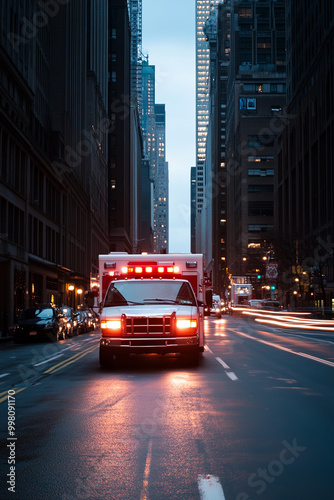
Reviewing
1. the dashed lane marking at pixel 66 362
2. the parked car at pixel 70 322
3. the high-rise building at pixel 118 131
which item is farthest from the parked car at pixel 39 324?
the high-rise building at pixel 118 131

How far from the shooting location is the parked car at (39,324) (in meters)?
30.3

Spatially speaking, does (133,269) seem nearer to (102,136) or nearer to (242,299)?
(242,299)

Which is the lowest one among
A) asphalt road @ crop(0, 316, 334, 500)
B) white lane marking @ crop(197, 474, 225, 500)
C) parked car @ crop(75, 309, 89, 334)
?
white lane marking @ crop(197, 474, 225, 500)

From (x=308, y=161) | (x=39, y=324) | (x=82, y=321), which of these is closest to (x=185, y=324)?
(x=39, y=324)

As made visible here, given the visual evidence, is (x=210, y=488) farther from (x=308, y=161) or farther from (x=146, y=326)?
(x=308, y=161)

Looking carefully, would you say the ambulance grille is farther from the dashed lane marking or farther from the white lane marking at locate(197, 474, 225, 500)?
the white lane marking at locate(197, 474, 225, 500)

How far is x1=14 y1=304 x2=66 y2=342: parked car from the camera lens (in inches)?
1192

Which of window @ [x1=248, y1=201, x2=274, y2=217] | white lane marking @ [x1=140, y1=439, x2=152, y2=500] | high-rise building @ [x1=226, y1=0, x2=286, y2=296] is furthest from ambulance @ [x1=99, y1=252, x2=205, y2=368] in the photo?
window @ [x1=248, y1=201, x2=274, y2=217]

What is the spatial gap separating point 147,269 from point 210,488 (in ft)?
43.7

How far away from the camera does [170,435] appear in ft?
25.5

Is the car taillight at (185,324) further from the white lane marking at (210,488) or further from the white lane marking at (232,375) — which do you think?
the white lane marking at (210,488)

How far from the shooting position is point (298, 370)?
1500cm

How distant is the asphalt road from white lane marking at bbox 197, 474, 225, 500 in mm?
16

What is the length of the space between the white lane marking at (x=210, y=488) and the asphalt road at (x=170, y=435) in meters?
0.02
